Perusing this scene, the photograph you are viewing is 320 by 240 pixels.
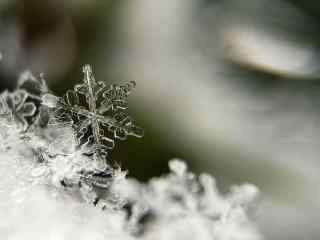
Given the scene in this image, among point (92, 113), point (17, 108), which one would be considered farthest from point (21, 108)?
point (92, 113)

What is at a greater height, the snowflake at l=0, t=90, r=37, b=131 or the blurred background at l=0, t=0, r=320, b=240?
the blurred background at l=0, t=0, r=320, b=240

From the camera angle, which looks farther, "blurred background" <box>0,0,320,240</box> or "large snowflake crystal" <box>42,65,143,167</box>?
"blurred background" <box>0,0,320,240</box>

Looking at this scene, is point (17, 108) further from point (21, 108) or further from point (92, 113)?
point (92, 113)

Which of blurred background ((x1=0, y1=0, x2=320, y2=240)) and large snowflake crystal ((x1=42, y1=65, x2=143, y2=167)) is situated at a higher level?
blurred background ((x1=0, y1=0, x2=320, y2=240))

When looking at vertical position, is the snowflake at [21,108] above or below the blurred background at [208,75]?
below

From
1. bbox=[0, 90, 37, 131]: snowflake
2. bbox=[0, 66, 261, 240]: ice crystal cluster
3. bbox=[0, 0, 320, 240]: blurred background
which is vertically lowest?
bbox=[0, 66, 261, 240]: ice crystal cluster

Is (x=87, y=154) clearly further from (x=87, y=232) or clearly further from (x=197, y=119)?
(x=197, y=119)

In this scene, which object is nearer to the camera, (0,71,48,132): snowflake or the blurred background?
(0,71,48,132): snowflake

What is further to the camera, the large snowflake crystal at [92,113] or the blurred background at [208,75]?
the blurred background at [208,75]
